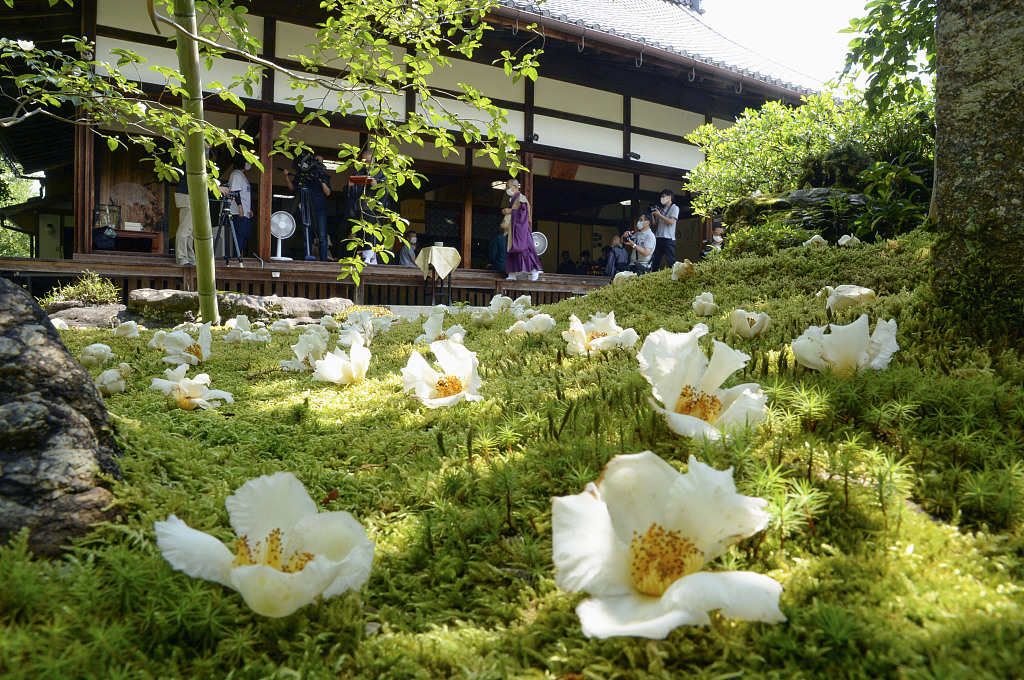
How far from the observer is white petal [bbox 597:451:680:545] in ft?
2.83

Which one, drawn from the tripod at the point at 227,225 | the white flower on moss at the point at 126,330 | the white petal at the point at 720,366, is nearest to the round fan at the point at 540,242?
the tripod at the point at 227,225

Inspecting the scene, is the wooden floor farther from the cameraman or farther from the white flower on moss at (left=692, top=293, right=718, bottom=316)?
the white flower on moss at (left=692, top=293, right=718, bottom=316)

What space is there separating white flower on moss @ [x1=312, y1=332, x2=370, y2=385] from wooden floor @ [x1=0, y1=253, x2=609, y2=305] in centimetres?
583

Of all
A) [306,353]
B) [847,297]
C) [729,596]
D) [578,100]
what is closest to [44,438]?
[729,596]

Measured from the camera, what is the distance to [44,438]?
105cm

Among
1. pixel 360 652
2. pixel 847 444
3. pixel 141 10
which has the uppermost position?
pixel 141 10

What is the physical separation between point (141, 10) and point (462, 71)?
5267mm

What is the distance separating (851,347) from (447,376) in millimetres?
1029

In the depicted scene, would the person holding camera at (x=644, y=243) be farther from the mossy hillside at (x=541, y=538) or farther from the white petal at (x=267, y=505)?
the white petal at (x=267, y=505)

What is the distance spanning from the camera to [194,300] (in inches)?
237

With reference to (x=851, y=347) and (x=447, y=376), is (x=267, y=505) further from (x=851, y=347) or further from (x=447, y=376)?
(x=851, y=347)

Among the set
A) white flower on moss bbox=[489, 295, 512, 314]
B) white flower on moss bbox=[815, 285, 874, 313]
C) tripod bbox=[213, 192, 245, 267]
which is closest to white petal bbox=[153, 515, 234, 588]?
white flower on moss bbox=[815, 285, 874, 313]

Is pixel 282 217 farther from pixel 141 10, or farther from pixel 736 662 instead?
pixel 736 662

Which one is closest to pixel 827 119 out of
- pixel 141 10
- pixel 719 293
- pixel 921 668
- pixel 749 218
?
pixel 749 218
